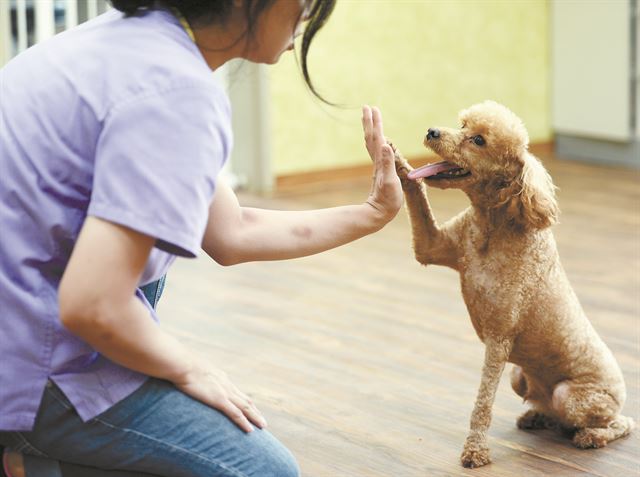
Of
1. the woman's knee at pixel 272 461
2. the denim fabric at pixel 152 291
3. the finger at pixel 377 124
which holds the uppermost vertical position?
the finger at pixel 377 124

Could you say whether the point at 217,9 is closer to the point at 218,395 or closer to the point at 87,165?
the point at 87,165

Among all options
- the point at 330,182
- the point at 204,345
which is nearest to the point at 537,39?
the point at 330,182

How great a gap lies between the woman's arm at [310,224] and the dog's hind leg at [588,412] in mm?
559

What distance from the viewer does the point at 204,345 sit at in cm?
246

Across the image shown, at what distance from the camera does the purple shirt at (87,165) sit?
1091 millimetres

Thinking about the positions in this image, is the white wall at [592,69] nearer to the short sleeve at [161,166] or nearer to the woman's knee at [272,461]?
the woman's knee at [272,461]

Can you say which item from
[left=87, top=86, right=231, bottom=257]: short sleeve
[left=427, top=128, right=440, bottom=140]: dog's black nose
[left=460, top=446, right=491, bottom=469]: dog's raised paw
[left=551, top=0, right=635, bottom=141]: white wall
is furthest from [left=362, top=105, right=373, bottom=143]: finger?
[left=551, top=0, right=635, bottom=141]: white wall

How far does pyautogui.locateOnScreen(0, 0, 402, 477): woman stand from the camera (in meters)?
1.08

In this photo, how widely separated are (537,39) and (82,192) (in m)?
3.90

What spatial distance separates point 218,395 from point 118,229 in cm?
32

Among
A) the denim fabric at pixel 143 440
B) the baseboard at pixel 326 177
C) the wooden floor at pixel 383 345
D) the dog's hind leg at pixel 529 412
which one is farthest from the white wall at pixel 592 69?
the denim fabric at pixel 143 440

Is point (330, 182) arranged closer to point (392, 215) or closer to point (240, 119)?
point (240, 119)

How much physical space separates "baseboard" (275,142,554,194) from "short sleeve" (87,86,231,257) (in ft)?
9.87

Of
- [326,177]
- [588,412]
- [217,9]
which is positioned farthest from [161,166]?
[326,177]
